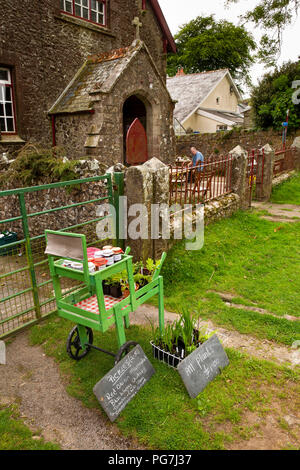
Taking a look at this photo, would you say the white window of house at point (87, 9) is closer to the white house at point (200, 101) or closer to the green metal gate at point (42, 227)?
the green metal gate at point (42, 227)

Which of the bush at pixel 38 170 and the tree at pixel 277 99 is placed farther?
the tree at pixel 277 99

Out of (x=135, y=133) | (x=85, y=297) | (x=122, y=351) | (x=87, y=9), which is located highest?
(x=87, y=9)

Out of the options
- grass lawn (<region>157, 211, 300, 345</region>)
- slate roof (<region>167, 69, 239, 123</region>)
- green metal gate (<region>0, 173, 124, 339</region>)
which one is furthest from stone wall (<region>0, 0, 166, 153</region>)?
slate roof (<region>167, 69, 239, 123</region>)

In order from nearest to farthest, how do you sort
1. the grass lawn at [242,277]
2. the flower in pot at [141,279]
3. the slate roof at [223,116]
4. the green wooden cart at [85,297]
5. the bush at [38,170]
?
the green wooden cart at [85,297]
the flower in pot at [141,279]
the grass lawn at [242,277]
the bush at [38,170]
the slate roof at [223,116]

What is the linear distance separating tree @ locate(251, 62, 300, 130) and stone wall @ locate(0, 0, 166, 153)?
11.9 meters

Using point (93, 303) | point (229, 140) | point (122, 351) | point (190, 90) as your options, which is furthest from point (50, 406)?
point (190, 90)

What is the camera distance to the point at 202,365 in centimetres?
357

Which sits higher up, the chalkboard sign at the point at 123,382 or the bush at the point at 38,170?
the bush at the point at 38,170

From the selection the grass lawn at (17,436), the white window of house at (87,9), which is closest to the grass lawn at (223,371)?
the grass lawn at (17,436)

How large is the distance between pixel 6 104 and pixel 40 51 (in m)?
2.05

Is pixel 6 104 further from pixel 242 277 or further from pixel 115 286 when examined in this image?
pixel 115 286

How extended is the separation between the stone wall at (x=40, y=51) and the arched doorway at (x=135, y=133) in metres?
2.33

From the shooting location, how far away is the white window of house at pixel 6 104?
34.2ft
